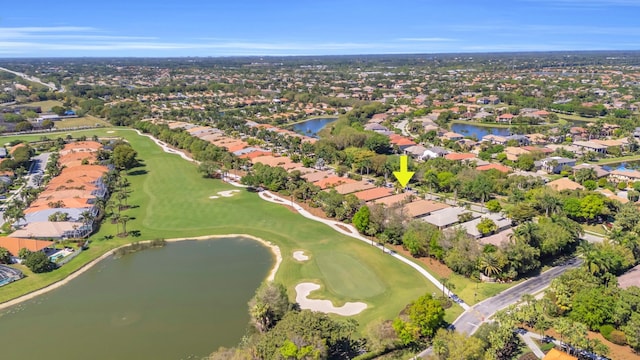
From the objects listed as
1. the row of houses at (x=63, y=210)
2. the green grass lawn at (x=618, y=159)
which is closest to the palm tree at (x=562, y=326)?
the row of houses at (x=63, y=210)

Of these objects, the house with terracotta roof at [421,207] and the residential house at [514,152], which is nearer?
the house with terracotta roof at [421,207]

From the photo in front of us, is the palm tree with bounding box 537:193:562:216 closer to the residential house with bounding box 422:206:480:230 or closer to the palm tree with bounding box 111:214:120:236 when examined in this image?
the residential house with bounding box 422:206:480:230

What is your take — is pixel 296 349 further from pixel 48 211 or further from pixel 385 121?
pixel 385 121

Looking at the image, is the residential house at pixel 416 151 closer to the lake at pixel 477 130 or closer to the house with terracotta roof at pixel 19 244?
the lake at pixel 477 130

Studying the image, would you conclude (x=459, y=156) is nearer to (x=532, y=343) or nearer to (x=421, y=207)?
(x=421, y=207)

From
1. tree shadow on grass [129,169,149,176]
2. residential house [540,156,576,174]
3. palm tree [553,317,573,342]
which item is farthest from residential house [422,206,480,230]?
tree shadow on grass [129,169,149,176]
